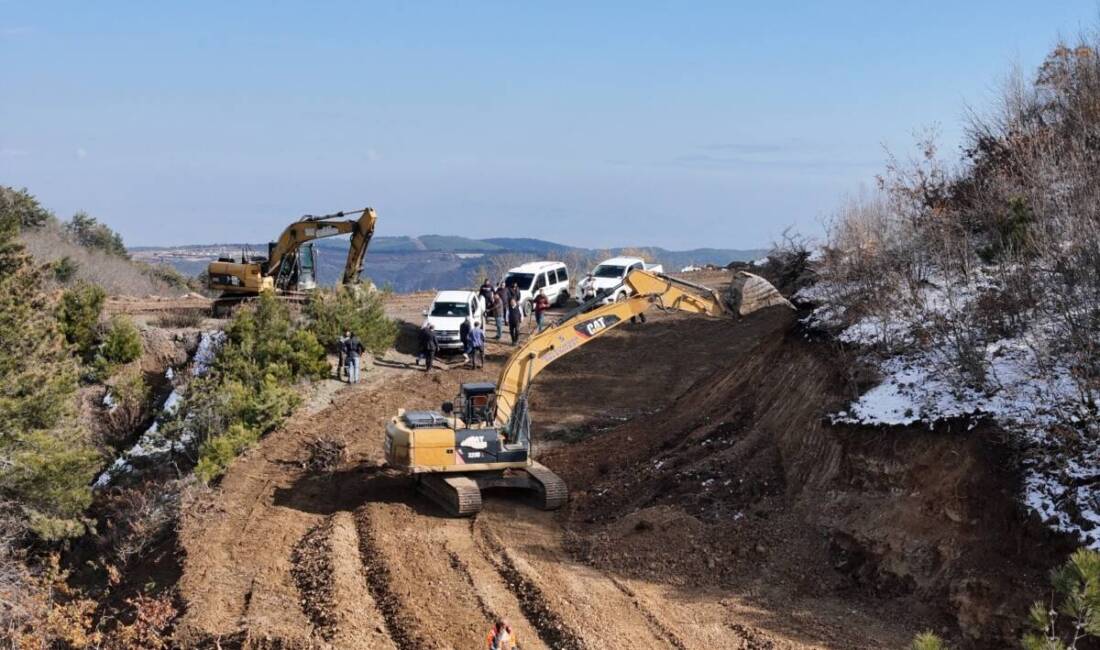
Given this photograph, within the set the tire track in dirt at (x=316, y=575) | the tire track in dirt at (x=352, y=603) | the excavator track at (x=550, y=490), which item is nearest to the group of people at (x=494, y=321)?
the excavator track at (x=550, y=490)

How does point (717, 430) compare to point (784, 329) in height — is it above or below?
below

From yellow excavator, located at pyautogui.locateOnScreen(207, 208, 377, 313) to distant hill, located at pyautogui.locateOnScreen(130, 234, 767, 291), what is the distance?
7.08ft

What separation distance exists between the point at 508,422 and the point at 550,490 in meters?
1.63

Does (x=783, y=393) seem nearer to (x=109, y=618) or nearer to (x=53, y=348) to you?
(x=109, y=618)

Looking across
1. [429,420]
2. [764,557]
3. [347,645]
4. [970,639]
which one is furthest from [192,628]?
[970,639]

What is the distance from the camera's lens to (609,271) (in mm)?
38469

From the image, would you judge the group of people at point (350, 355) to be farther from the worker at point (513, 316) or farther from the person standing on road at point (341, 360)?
the worker at point (513, 316)

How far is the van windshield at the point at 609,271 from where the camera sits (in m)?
38.3

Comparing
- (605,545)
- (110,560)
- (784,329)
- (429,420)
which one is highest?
(784,329)

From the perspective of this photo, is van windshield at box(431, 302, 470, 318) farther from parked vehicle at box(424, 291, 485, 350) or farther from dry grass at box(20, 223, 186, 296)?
dry grass at box(20, 223, 186, 296)

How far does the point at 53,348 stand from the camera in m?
27.5

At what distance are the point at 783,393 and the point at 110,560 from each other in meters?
13.2

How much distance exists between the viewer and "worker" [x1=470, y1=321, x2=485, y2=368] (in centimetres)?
2938

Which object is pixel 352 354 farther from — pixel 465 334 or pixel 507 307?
pixel 507 307
